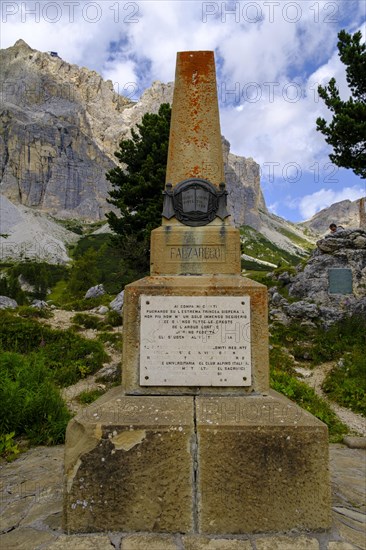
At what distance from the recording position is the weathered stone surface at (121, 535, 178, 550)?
254cm

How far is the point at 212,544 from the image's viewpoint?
102 inches

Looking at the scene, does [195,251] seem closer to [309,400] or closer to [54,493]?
[54,493]

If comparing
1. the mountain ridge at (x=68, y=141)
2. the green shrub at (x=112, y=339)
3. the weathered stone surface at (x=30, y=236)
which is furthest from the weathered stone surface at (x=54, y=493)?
the mountain ridge at (x=68, y=141)

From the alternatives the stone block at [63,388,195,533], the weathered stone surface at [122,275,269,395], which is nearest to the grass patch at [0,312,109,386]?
the weathered stone surface at [122,275,269,395]

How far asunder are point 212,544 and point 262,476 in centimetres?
57

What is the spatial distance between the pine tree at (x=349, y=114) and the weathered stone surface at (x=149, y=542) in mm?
11718

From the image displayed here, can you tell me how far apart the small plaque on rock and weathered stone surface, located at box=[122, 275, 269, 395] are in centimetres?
1123

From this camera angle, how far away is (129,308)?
139 inches

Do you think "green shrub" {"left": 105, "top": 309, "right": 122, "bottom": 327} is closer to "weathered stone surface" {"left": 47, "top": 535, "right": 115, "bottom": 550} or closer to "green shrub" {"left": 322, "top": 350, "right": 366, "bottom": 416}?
"green shrub" {"left": 322, "top": 350, "right": 366, "bottom": 416}

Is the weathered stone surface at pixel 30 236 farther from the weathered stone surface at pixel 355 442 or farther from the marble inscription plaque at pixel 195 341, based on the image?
the marble inscription plaque at pixel 195 341

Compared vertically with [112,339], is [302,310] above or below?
above

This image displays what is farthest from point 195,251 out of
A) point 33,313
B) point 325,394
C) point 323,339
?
point 33,313

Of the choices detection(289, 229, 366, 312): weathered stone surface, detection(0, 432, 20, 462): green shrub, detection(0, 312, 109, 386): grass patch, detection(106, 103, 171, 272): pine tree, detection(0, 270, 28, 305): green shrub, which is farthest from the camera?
detection(0, 270, 28, 305): green shrub

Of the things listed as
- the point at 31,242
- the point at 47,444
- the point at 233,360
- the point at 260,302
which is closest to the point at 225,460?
the point at 233,360
